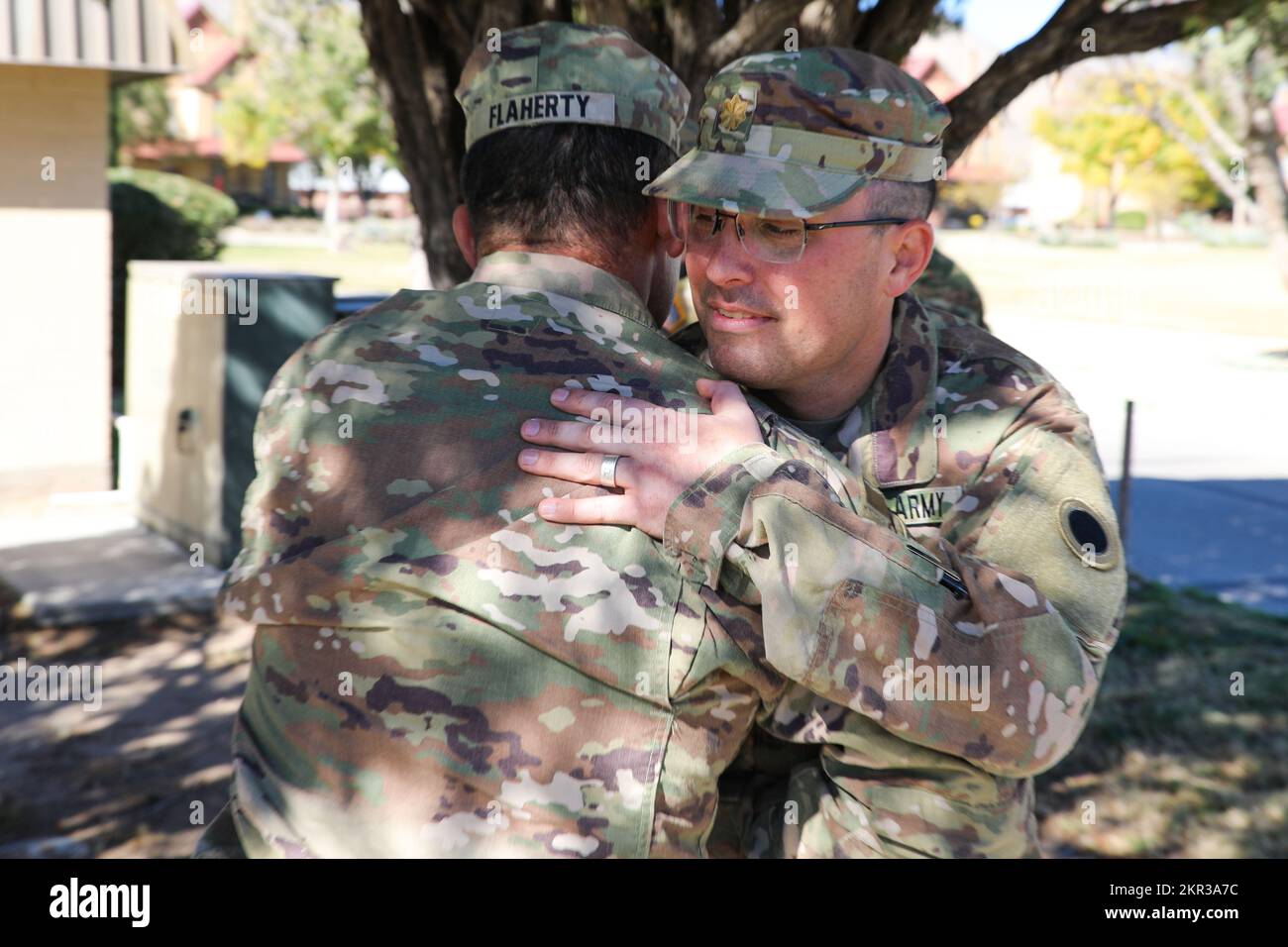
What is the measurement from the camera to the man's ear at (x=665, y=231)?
2186 mm

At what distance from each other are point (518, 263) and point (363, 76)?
30.1 metres

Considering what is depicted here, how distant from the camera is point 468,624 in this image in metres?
1.85

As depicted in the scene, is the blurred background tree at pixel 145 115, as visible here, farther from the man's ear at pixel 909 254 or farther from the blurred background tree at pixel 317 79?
the man's ear at pixel 909 254

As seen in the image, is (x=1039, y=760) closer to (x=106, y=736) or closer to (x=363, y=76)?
(x=106, y=736)

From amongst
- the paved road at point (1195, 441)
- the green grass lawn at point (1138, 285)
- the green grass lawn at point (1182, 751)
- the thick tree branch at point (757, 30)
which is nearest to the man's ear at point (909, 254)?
the thick tree branch at point (757, 30)

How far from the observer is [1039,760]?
187cm

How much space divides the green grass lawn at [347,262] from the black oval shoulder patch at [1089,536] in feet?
75.2

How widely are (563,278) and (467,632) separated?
1.81 ft

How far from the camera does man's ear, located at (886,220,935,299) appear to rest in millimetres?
2247

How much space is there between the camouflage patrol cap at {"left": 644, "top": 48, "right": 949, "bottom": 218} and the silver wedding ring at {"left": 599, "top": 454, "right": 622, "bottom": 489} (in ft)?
1.44

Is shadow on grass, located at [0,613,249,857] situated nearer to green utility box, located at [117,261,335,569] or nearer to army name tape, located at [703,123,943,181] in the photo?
green utility box, located at [117,261,335,569]
